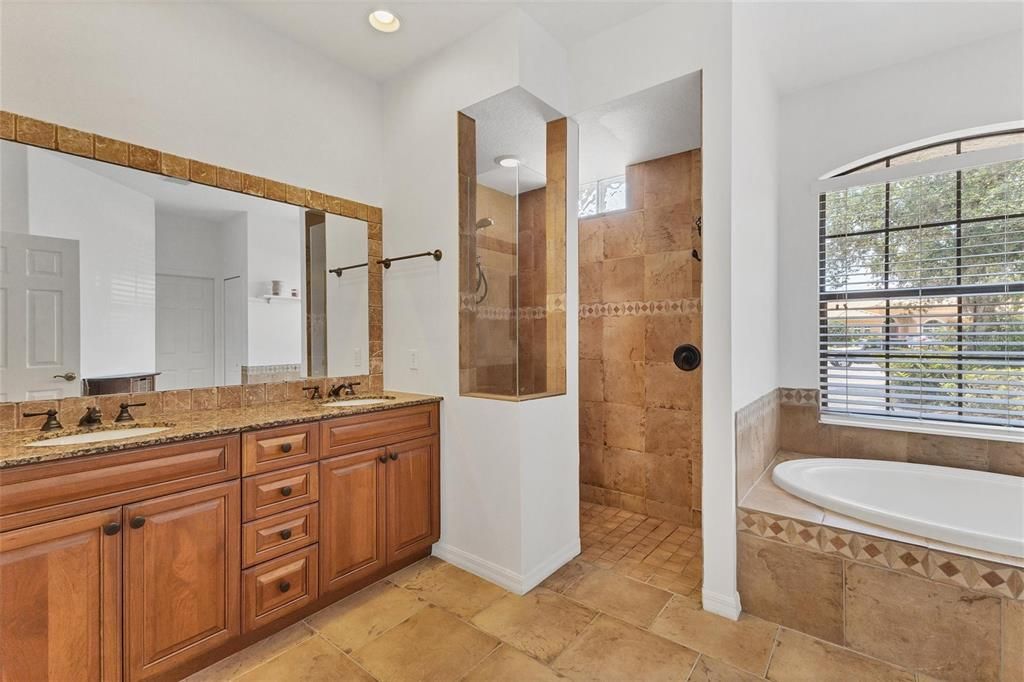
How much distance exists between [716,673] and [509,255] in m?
2.07

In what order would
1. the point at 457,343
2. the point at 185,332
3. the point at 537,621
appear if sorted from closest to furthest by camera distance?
the point at 537,621 < the point at 185,332 < the point at 457,343

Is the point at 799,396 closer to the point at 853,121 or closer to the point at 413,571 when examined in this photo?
the point at 853,121

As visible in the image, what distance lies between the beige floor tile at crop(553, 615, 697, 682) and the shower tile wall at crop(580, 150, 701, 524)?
53.1 inches

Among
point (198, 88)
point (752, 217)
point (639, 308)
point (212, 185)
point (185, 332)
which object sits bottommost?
point (185, 332)

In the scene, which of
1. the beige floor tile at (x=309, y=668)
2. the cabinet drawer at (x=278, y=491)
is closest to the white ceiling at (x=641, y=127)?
the cabinet drawer at (x=278, y=491)

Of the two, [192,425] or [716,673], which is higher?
[192,425]

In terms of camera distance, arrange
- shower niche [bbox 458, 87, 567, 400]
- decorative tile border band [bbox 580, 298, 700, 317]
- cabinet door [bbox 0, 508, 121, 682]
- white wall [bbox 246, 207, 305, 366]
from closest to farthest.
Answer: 1. cabinet door [bbox 0, 508, 121, 682]
2. white wall [bbox 246, 207, 305, 366]
3. shower niche [bbox 458, 87, 567, 400]
4. decorative tile border band [bbox 580, 298, 700, 317]

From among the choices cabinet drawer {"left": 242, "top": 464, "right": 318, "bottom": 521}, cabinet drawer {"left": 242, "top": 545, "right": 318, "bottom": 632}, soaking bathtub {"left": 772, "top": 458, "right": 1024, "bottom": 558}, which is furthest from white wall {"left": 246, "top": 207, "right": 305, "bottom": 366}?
soaking bathtub {"left": 772, "top": 458, "right": 1024, "bottom": 558}

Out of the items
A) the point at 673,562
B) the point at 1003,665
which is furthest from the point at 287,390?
the point at 1003,665

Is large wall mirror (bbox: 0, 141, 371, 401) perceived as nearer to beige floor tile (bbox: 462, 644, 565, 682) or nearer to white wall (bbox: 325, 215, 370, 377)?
white wall (bbox: 325, 215, 370, 377)

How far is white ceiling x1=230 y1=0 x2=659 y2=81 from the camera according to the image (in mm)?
2234

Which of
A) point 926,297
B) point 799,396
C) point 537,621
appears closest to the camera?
point 537,621

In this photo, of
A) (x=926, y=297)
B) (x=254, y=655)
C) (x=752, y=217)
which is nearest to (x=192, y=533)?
(x=254, y=655)

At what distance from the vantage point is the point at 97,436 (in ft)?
5.60
